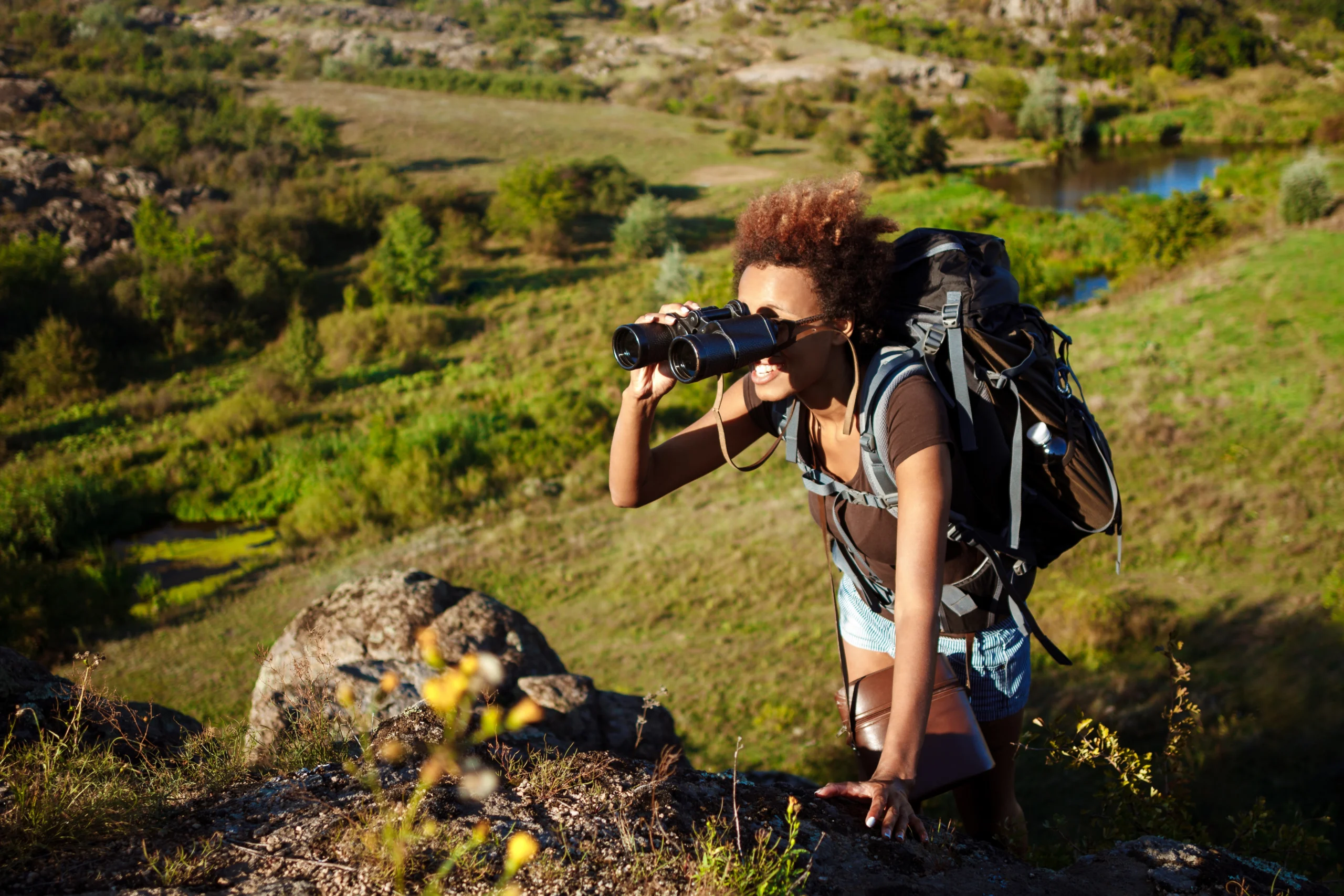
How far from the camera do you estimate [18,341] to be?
83.1ft

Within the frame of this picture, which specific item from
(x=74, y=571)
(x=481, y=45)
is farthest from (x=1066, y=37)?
(x=74, y=571)

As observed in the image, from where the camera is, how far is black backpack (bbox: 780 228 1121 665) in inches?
82.2

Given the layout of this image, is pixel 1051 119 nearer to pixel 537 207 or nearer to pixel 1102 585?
pixel 537 207

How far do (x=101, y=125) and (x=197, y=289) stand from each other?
22093mm

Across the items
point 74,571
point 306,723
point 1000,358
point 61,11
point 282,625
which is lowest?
point 74,571

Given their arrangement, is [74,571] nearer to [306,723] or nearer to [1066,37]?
[306,723]

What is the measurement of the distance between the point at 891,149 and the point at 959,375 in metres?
45.1

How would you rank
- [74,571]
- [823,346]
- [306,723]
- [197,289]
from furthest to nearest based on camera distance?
[197,289] → [74,571] → [306,723] → [823,346]

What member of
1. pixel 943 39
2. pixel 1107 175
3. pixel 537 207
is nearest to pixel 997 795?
pixel 537 207

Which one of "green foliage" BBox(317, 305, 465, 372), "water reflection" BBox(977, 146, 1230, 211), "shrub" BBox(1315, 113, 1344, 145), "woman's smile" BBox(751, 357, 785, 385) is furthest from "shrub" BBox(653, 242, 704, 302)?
"shrub" BBox(1315, 113, 1344, 145)

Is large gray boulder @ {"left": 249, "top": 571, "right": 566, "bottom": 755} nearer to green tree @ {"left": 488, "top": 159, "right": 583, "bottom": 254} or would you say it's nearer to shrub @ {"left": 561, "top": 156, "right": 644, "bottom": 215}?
green tree @ {"left": 488, "top": 159, "right": 583, "bottom": 254}

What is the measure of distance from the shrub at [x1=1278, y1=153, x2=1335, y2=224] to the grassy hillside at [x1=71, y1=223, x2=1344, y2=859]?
26.1ft

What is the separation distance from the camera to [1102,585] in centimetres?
827

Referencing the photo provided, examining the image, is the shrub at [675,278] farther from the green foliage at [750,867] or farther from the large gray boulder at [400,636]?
the green foliage at [750,867]
